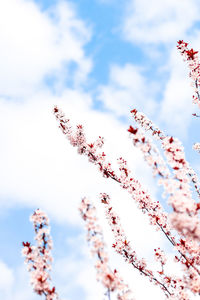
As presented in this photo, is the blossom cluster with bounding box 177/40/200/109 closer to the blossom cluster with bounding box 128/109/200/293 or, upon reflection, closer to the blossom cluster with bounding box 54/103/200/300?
the blossom cluster with bounding box 54/103/200/300

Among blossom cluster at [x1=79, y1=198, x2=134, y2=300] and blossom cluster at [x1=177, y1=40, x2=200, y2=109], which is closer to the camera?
blossom cluster at [x1=79, y1=198, x2=134, y2=300]

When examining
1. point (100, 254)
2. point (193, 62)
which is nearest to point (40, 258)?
point (100, 254)

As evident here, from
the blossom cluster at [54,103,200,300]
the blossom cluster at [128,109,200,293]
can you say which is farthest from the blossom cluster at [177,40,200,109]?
the blossom cluster at [128,109,200,293]

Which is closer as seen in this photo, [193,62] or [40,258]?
[40,258]

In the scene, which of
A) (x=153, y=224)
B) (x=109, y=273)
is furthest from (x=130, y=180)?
(x=109, y=273)

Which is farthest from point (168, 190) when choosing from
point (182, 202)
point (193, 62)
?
point (193, 62)

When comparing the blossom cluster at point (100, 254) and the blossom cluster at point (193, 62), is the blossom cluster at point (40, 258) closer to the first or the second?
the blossom cluster at point (100, 254)

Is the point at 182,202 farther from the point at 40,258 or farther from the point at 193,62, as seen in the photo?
the point at 193,62

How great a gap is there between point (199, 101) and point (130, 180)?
12.1 ft

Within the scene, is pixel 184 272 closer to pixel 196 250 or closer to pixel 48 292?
pixel 196 250

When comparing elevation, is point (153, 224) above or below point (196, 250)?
above

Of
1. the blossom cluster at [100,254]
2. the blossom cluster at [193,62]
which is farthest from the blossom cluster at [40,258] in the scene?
the blossom cluster at [193,62]

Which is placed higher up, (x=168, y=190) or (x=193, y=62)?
(x=193, y=62)

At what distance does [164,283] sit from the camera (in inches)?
400
